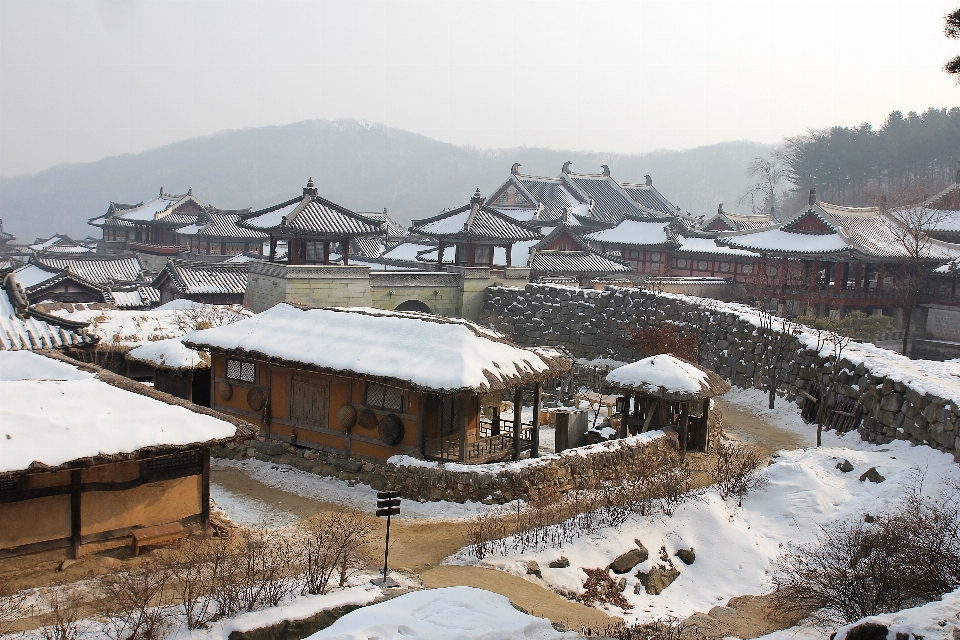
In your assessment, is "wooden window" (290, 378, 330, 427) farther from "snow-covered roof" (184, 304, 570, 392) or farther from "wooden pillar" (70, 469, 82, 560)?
"wooden pillar" (70, 469, 82, 560)

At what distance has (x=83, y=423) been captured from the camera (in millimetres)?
11875

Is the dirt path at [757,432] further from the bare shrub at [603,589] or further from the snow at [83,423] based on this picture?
the snow at [83,423]

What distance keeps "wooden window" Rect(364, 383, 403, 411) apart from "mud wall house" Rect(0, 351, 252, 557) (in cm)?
540

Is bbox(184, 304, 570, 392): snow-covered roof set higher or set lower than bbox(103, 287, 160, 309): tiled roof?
higher

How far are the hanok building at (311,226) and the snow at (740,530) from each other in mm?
23814

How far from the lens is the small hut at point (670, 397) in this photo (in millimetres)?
19734

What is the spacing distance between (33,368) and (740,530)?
14.2 meters

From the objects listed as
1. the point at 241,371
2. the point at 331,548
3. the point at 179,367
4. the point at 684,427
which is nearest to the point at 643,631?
the point at 331,548

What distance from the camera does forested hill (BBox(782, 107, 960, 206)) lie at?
6856 cm

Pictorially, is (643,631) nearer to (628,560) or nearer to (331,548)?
(628,560)

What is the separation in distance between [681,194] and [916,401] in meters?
173

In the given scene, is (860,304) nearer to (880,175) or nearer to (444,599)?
(444,599)

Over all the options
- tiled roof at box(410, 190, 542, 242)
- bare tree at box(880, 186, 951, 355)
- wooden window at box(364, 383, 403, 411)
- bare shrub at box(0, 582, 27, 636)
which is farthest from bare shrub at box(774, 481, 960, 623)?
tiled roof at box(410, 190, 542, 242)

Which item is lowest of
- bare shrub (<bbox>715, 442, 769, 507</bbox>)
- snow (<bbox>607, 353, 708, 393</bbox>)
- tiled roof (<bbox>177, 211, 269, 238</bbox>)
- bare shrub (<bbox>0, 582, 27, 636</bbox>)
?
bare shrub (<bbox>0, 582, 27, 636</bbox>)
